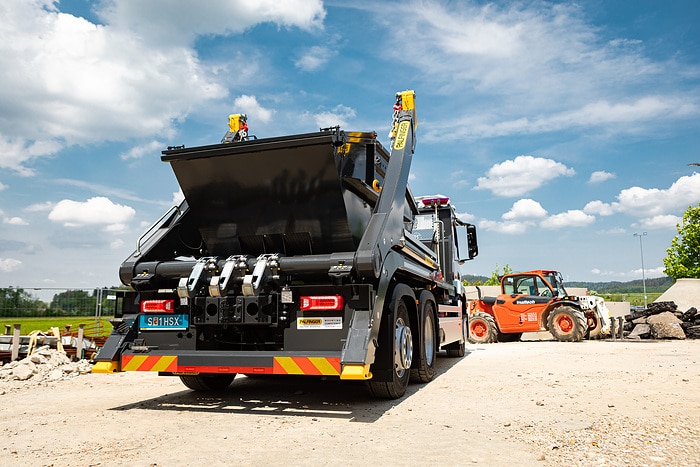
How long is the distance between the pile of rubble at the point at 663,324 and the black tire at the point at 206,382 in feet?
52.8

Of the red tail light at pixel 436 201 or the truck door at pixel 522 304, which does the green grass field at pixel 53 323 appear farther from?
the truck door at pixel 522 304

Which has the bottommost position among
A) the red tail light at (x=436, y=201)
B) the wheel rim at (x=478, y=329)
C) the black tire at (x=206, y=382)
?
the black tire at (x=206, y=382)

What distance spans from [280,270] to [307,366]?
3.59 feet

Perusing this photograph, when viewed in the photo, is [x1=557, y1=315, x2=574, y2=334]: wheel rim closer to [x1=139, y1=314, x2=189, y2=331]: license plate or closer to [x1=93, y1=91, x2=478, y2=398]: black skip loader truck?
[x1=93, y1=91, x2=478, y2=398]: black skip loader truck

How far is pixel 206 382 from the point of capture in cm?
782

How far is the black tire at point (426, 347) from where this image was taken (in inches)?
307

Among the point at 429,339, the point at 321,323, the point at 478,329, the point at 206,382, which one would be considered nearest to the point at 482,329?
the point at 478,329

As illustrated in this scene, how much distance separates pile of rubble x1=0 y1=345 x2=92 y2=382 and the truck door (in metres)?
12.6

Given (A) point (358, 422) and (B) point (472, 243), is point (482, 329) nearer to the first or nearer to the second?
(B) point (472, 243)

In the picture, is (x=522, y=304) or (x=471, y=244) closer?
(x=471, y=244)

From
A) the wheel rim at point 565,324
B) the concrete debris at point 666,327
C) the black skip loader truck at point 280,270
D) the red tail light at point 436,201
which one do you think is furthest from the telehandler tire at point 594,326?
the black skip loader truck at point 280,270

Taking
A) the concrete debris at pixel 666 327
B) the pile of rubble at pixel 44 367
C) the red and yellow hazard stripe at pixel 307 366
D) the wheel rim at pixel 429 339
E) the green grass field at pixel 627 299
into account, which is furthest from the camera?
the green grass field at pixel 627 299

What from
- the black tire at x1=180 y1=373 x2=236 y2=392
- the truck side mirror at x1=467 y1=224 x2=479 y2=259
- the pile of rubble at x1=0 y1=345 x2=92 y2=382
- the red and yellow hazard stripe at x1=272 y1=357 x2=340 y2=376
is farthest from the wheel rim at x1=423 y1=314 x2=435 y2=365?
the pile of rubble at x1=0 y1=345 x2=92 y2=382

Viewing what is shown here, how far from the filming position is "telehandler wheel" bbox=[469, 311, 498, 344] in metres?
18.8
